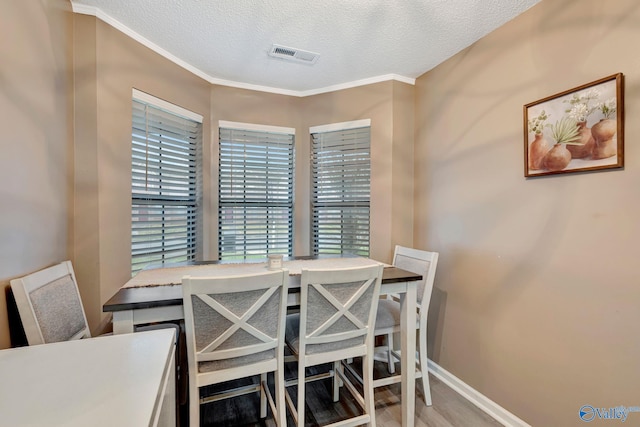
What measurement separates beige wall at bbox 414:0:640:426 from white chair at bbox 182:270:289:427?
1.50 metres

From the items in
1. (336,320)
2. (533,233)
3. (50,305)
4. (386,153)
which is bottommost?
(336,320)

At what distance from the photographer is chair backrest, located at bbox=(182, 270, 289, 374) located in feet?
4.16

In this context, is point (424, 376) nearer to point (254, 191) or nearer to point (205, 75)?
point (254, 191)

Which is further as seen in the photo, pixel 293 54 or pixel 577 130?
pixel 293 54

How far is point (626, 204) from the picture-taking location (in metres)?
1.32

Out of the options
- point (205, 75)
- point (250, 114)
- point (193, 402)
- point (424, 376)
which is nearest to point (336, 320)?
point (193, 402)

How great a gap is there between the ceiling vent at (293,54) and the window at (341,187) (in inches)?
28.5

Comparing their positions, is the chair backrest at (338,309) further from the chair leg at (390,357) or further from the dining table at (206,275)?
the chair leg at (390,357)

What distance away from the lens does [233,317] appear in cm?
133

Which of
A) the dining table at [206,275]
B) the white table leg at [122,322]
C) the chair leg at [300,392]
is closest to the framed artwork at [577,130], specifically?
the dining table at [206,275]

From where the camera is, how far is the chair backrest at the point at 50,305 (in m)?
1.27

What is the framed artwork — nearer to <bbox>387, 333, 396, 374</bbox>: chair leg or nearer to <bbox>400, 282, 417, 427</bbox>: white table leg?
<bbox>400, 282, 417, 427</bbox>: white table leg

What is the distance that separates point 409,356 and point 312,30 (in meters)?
2.35

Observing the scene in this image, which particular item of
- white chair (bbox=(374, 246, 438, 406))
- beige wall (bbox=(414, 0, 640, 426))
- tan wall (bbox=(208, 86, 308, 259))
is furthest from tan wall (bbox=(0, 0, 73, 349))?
beige wall (bbox=(414, 0, 640, 426))
